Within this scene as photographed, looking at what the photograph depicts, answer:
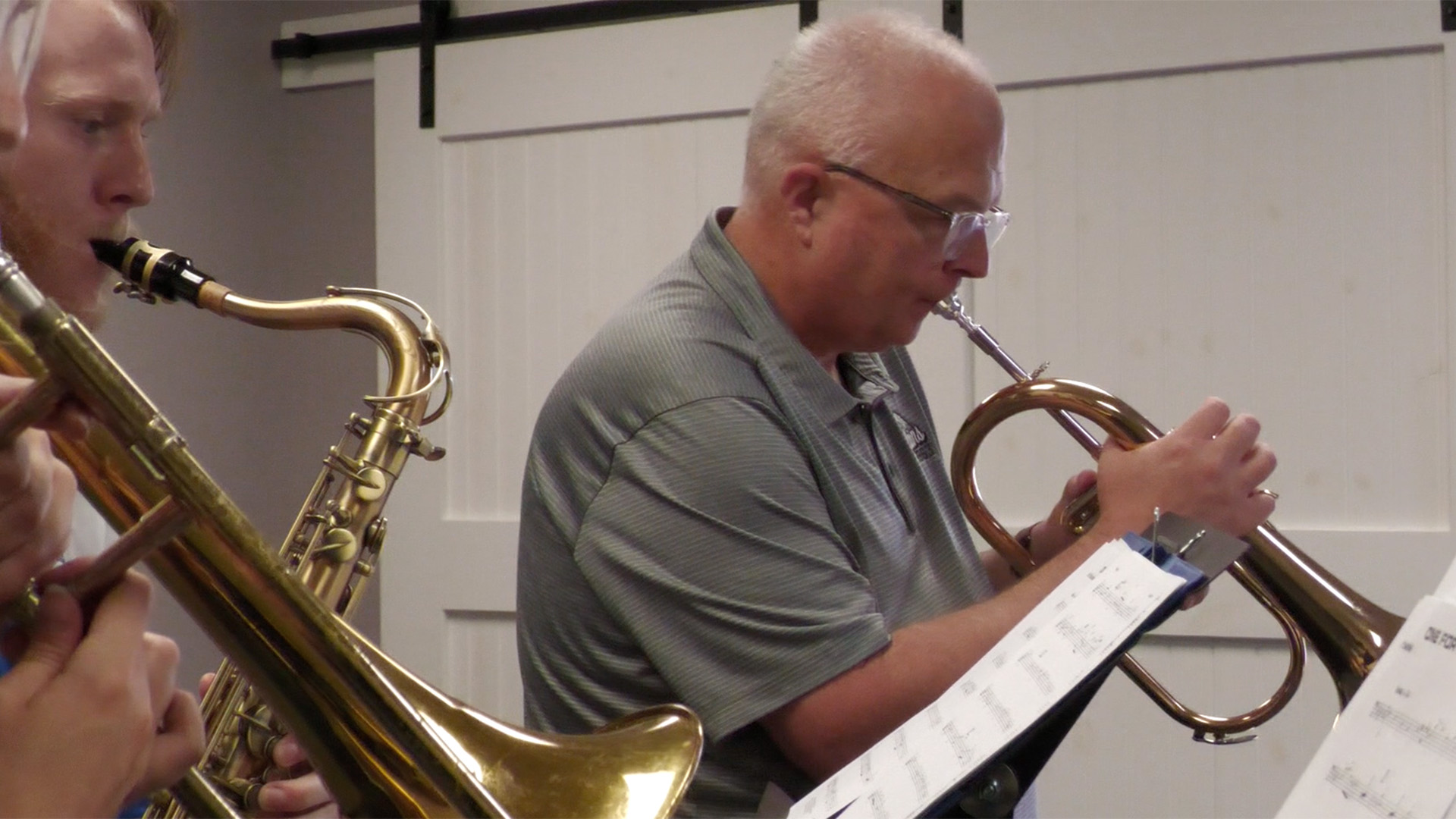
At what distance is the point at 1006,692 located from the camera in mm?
833

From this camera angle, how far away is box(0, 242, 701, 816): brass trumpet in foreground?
639 millimetres

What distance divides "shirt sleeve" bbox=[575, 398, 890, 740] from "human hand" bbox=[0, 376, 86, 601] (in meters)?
0.62

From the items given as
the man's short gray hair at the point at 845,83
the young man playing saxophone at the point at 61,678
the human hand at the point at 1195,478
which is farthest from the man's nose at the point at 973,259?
the young man playing saxophone at the point at 61,678

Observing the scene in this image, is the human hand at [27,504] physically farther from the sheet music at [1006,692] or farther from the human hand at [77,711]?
the sheet music at [1006,692]

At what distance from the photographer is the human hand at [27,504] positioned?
2.06ft

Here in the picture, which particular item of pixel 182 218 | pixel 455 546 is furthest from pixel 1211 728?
pixel 182 218

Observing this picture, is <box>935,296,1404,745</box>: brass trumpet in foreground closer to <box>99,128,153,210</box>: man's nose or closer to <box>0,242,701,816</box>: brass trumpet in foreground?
<box>0,242,701,816</box>: brass trumpet in foreground

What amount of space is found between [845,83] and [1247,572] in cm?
68

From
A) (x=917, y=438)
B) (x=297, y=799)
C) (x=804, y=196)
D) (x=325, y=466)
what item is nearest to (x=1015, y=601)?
(x=917, y=438)

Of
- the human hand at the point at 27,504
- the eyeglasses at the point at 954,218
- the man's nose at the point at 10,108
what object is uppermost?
the man's nose at the point at 10,108

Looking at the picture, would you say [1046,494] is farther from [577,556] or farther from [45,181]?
[45,181]

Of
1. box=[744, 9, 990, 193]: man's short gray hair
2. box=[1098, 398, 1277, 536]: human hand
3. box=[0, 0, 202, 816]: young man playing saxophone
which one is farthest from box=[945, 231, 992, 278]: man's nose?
box=[0, 0, 202, 816]: young man playing saxophone

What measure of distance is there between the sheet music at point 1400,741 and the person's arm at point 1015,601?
0.44 metres

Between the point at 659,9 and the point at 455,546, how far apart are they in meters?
1.23
